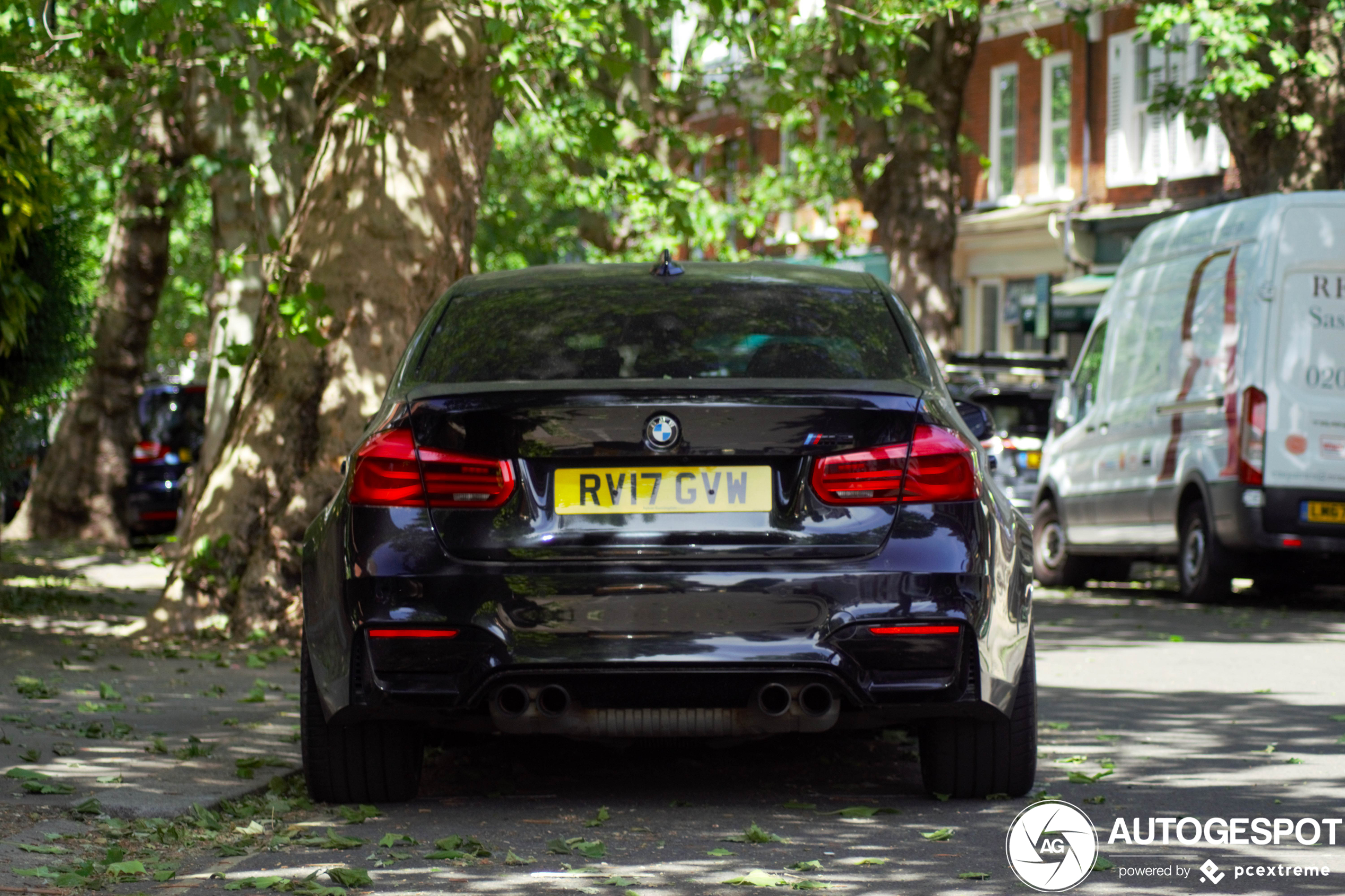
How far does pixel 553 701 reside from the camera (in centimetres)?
551

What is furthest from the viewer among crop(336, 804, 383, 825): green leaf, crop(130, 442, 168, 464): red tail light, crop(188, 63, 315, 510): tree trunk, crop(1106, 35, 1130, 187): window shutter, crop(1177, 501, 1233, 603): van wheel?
crop(1106, 35, 1130, 187): window shutter

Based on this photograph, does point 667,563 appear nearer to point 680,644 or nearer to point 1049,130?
point 680,644

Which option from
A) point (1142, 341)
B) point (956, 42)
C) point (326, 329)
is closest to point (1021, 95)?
point (956, 42)

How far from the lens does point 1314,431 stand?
533 inches

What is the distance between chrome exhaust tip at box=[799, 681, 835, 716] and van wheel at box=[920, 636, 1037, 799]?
53cm

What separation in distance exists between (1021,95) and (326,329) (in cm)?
2820

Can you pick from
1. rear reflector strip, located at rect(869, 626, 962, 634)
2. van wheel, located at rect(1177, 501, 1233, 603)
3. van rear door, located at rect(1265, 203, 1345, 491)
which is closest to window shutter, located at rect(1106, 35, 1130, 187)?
van wheel, located at rect(1177, 501, 1233, 603)

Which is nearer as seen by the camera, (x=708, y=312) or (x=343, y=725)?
Result: (x=343, y=725)

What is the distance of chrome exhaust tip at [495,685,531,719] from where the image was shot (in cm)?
548

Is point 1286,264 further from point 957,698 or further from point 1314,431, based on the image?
point 957,698

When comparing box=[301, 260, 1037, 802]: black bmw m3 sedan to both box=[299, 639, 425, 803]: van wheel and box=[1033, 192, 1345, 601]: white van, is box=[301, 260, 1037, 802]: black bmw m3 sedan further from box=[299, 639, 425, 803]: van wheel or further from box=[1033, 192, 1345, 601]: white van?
box=[1033, 192, 1345, 601]: white van

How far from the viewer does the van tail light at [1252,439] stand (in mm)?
13594

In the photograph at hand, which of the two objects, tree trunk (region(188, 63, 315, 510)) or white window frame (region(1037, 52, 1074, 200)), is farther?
white window frame (region(1037, 52, 1074, 200))

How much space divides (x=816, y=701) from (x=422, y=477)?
1206 millimetres
